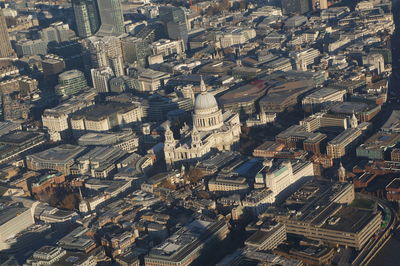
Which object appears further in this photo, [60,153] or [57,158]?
[60,153]

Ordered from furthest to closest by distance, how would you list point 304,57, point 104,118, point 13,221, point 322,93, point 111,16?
point 111,16
point 304,57
point 104,118
point 322,93
point 13,221

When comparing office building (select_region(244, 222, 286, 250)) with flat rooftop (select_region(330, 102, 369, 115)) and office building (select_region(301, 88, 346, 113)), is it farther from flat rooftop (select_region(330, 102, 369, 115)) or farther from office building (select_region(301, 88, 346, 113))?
office building (select_region(301, 88, 346, 113))

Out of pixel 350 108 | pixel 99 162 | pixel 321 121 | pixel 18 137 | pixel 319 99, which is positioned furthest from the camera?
pixel 18 137

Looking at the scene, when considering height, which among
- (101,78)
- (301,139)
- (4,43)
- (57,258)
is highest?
(4,43)

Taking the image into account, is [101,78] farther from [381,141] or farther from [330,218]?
[330,218]

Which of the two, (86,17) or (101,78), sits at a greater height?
(86,17)

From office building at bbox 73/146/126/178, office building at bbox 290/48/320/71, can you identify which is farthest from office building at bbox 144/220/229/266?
office building at bbox 290/48/320/71

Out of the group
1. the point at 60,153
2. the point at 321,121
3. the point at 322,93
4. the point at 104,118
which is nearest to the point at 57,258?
the point at 60,153
